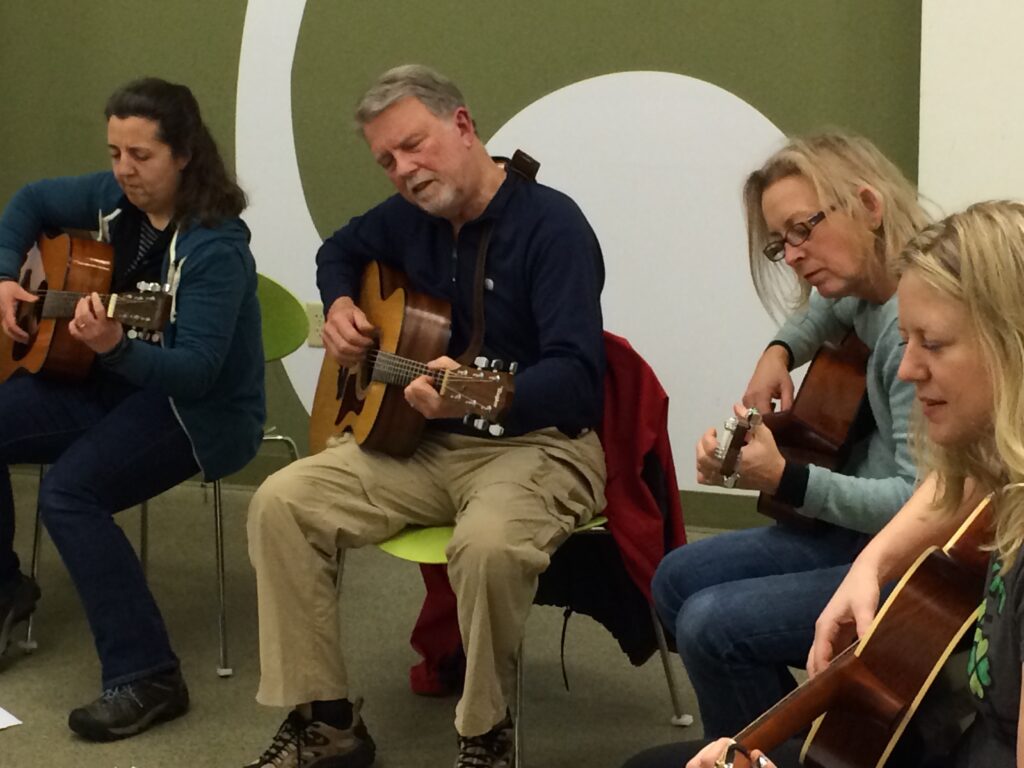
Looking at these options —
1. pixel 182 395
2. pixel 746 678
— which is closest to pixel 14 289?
pixel 182 395

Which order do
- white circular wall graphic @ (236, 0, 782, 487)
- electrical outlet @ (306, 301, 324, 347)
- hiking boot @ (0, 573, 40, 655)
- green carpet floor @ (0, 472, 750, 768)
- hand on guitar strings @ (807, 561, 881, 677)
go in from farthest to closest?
electrical outlet @ (306, 301, 324, 347), white circular wall graphic @ (236, 0, 782, 487), hiking boot @ (0, 573, 40, 655), green carpet floor @ (0, 472, 750, 768), hand on guitar strings @ (807, 561, 881, 677)

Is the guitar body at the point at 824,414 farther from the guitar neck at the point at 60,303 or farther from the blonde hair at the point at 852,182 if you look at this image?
the guitar neck at the point at 60,303

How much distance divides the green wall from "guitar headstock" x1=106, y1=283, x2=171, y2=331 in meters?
1.21

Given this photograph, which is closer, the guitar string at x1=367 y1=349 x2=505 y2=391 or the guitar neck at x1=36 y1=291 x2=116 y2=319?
the guitar string at x1=367 y1=349 x2=505 y2=391

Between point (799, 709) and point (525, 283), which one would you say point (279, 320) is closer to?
point (525, 283)

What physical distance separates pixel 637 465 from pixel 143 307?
109 cm

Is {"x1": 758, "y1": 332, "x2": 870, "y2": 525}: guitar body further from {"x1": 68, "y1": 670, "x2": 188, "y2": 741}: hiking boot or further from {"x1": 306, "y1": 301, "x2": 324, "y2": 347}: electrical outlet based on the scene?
{"x1": 306, "y1": 301, "x2": 324, "y2": 347}: electrical outlet

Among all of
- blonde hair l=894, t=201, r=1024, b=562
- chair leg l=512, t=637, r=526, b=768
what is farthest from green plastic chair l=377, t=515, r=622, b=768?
blonde hair l=894, t=201, r=1024, b=562

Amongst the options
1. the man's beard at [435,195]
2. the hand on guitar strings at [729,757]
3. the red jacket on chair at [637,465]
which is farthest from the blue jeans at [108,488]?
the hand on guitar strings at [729,757]

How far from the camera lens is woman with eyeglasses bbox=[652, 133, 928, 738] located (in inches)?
78.1

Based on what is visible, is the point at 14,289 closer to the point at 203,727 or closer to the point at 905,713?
the point at 203,727

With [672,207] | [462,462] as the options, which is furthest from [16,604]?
[672,207]

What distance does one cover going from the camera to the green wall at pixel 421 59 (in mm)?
3410

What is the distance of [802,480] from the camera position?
2.00 meters
